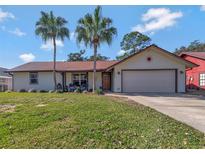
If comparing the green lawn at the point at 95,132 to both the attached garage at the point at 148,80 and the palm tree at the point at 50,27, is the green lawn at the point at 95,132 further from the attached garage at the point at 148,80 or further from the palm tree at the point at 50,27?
the palm tree at the point at 50,27

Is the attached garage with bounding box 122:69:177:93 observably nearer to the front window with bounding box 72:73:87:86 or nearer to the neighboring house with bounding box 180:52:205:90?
the front window with bounding box 72:73:87:86

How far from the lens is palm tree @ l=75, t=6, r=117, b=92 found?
21656 millimetres

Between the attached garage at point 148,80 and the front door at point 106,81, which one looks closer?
the attached garage at point 148,80

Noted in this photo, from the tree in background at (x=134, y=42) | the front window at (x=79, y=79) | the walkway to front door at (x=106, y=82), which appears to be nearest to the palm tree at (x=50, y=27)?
the front window at (x=79, y=79)

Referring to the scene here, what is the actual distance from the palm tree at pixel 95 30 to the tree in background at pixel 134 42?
29.9 metres

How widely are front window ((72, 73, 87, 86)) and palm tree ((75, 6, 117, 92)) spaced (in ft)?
16.3

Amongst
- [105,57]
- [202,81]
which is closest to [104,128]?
[202,81]

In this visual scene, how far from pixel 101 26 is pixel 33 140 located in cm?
1717

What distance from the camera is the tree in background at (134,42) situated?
5203 cm

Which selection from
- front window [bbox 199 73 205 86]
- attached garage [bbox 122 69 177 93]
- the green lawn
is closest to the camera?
the green lawn

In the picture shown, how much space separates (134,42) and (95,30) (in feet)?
105

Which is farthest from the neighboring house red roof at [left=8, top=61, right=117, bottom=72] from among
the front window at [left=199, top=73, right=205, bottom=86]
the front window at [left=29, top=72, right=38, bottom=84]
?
the front window at [left=199, top=73, right=205, bottom=86]

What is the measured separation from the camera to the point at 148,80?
2284 centimetres

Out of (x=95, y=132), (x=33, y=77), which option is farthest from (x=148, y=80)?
(x=95, y=132)
